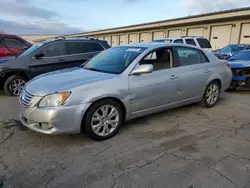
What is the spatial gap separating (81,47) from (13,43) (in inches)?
151

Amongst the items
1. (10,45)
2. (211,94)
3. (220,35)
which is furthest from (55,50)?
(220,35)

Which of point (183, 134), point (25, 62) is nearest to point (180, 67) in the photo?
point (183, 134)

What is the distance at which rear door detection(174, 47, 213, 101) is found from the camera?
178 inches

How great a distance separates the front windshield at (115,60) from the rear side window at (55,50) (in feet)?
8.82

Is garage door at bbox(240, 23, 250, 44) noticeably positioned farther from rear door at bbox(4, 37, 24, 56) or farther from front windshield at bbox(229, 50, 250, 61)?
rear door at bbox(4, 37, 24, 56)

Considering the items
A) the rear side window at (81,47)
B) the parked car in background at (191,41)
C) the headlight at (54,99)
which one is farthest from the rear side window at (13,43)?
the headlight at (54,99)

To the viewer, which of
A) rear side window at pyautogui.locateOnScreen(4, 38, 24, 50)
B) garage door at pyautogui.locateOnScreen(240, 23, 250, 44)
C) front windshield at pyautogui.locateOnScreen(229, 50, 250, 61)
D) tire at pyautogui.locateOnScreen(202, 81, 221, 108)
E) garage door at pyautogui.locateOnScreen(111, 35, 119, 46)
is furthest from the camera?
garage door at pyautogui.locateOnScreen(111, 35, 119, 46)

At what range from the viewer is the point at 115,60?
425 centimetres

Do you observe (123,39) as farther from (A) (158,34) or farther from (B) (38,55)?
(B) (38,55)

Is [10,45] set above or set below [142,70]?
above

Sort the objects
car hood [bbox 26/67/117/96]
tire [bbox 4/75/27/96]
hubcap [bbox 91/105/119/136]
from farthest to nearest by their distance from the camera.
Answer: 1. tire [bbox 4/75/27/96]
2. hubcap [bbox 91/105/119/136]
3. car hood [bbox 26/67/117/96]

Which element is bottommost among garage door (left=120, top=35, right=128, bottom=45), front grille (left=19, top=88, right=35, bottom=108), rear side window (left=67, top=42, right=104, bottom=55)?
front grille (left=19, top=88, right=35, bottom=108)

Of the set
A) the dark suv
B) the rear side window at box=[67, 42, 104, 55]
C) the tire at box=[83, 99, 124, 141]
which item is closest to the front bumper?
the tire at box=[83, 99, 124, 141]

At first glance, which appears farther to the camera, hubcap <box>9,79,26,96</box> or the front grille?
hubcap <box>9,79,26,96</box>
